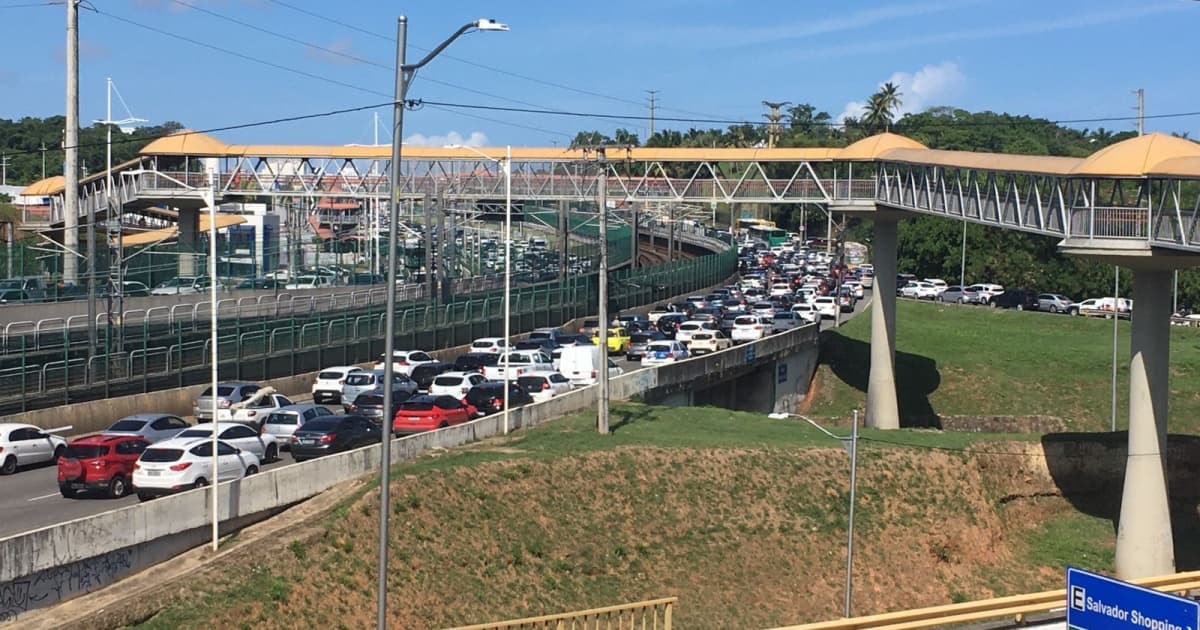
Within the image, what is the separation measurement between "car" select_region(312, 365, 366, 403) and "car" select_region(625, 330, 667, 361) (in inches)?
737

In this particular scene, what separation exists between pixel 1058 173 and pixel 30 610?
Result: 3042 cm

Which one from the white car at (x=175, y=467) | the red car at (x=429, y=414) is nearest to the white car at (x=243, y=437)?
the white car at (x=175, y=467)

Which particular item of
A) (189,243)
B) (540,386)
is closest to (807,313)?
(189,243)

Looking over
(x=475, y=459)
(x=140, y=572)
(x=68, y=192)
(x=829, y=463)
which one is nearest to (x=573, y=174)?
(x=68, y=192)

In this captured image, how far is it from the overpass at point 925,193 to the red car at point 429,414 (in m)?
8.30

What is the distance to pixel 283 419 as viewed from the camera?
3947 cm

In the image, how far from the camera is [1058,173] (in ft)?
141

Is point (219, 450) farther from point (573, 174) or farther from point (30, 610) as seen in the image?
point (573, 174)

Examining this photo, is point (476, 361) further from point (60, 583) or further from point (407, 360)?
point (60, 583)

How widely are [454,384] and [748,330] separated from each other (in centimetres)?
2958

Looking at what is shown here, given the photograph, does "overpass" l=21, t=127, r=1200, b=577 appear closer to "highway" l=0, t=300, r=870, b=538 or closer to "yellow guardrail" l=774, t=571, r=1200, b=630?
"highway" l=0, t=300, r=870, b=538

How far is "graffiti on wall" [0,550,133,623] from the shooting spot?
1001 inches

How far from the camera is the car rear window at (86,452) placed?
32594 millimetres

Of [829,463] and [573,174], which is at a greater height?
[573,174]
